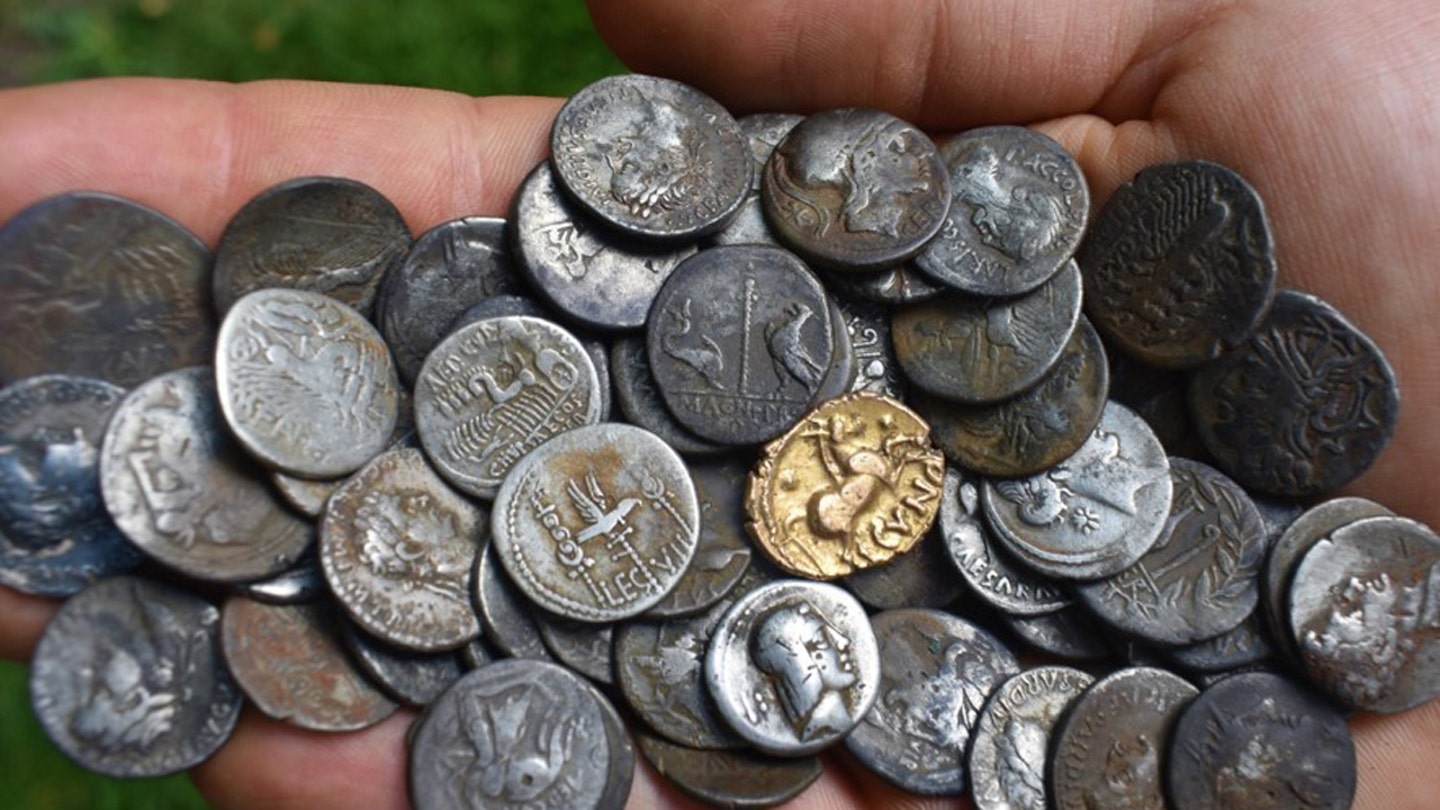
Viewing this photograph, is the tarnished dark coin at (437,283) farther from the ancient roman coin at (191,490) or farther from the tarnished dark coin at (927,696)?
the tarnished dark coin at (927,696)

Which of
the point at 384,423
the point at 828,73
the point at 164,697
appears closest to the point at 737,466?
the point at 384,423

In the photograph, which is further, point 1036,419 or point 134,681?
point 1036,419

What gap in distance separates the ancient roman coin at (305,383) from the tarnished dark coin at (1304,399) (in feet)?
6.36

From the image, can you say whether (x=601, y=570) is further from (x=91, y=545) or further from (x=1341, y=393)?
(x=1341, y=393)

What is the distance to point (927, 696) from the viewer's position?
2.68 meters

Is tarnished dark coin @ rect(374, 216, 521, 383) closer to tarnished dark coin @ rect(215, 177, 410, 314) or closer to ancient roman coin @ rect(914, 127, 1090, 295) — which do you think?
tarnished dark coin @ rect(215, 177, 410, 314)

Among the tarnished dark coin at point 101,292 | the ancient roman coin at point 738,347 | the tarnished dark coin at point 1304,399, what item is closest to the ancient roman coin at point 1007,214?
the ancient roman coin at point 738,347

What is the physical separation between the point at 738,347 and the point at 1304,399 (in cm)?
132

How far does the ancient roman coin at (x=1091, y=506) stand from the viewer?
2.70 m

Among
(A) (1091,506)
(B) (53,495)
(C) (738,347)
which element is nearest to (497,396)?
(C) (738,347)

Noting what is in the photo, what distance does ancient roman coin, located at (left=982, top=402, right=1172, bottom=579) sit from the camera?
2.70m

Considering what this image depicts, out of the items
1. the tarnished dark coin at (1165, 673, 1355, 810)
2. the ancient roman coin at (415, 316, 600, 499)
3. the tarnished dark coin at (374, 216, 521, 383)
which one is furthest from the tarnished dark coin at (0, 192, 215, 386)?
the tarnished dark coin at (1165, 673, 1355, 810)

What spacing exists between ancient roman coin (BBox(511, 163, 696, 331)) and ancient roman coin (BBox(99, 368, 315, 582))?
0.75 meters

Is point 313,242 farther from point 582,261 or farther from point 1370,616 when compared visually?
point 1370,616
